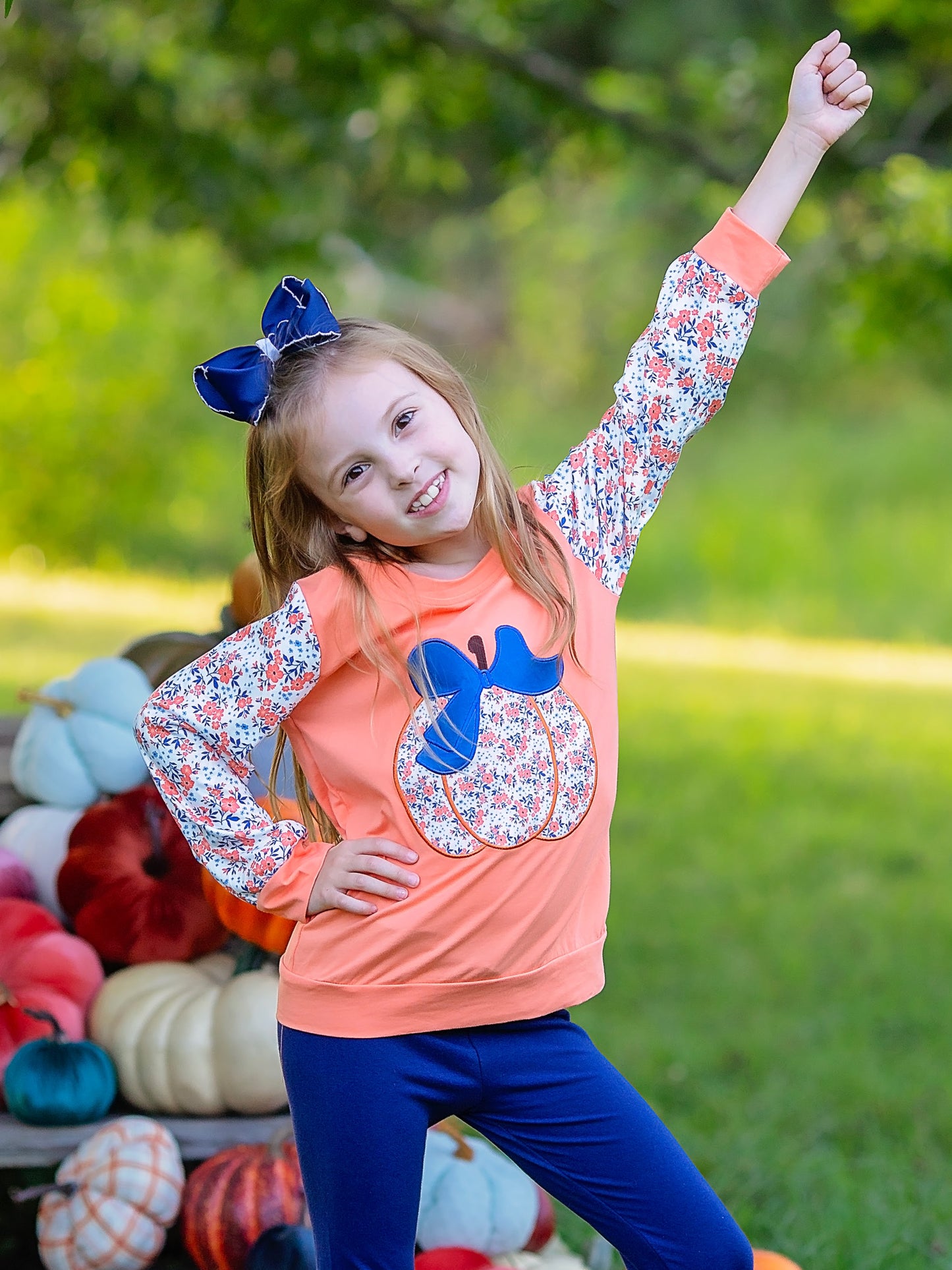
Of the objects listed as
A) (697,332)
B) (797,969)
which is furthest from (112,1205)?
(797,969)

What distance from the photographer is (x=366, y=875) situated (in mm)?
1729

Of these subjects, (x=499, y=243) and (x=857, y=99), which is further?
(x=499, y=243)

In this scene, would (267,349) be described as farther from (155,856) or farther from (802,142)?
(155,856)

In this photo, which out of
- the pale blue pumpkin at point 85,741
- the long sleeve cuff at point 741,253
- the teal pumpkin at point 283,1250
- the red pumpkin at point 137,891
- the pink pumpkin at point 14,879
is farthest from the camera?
the pale blue pumpkin at point 85,741

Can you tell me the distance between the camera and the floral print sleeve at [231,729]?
1.76 m

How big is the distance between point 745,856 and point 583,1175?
3.91 metres

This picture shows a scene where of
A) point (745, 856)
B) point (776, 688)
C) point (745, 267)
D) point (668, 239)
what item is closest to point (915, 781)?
point (745, 856)

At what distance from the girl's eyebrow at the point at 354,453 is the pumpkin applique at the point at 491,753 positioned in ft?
0.76

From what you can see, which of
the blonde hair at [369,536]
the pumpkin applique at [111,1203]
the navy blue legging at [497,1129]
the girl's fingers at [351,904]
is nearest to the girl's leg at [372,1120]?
the navy blue legging at [497,1129]

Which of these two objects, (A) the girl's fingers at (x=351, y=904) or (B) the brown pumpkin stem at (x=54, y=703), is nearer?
(A) the girl's fingers at (x=351, y=904)

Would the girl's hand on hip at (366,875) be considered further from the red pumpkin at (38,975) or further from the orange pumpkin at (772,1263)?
the red pumpkin at (38,975)

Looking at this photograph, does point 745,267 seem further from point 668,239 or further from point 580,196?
point 580,196

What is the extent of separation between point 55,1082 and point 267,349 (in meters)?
1.47

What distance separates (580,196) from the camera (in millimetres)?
20484
